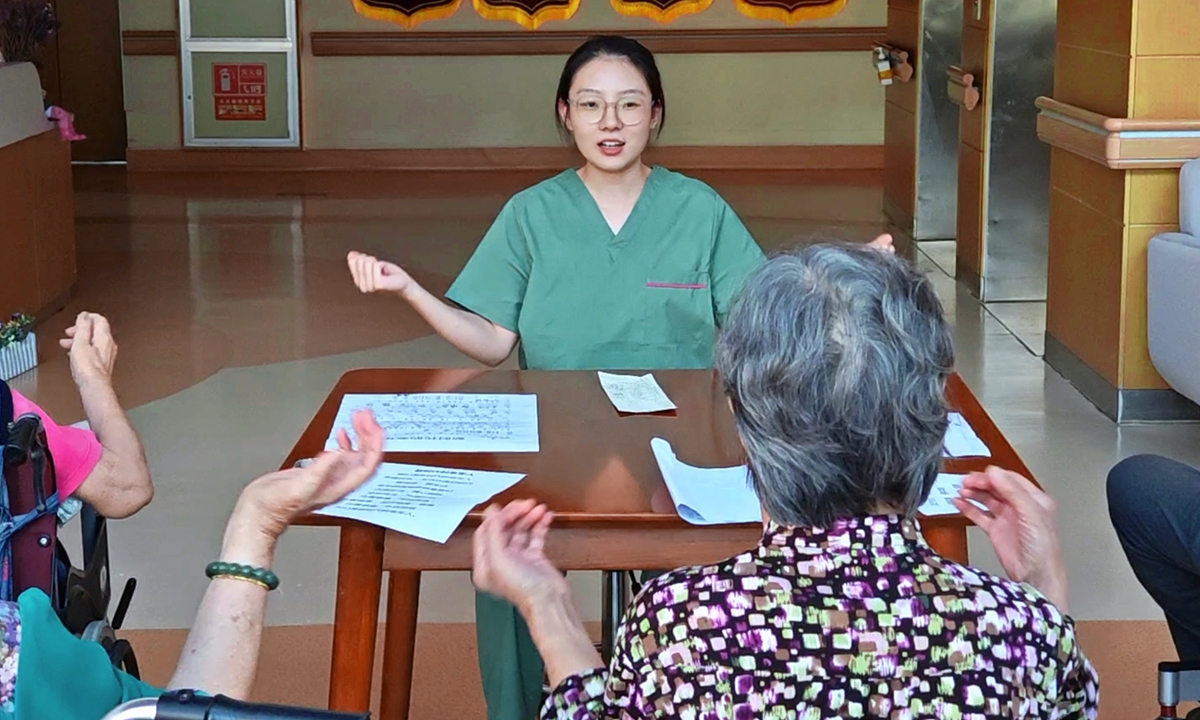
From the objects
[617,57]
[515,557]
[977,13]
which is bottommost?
[515,557]

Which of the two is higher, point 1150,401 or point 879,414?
point 879,414

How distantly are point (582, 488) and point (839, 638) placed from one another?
26.8 inches

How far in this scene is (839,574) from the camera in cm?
129

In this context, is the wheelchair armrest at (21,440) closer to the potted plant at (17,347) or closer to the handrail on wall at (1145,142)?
the handrail on wall at (1145,142)

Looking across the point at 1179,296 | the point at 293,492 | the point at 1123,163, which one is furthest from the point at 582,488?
the point at 1123,163

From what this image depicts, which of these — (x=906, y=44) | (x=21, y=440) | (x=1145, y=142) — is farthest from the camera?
(x=906, y=44)

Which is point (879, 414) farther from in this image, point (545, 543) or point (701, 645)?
point (545, 543)

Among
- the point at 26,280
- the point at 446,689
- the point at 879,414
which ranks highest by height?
the point at 879,414

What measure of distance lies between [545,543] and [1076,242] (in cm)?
378

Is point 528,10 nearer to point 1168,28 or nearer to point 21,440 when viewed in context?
point 1168,28

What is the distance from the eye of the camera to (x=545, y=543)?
1.82 metres

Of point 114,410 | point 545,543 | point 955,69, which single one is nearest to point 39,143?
point 955,69

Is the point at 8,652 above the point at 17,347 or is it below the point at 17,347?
above

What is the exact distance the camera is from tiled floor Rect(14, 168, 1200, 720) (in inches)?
126
